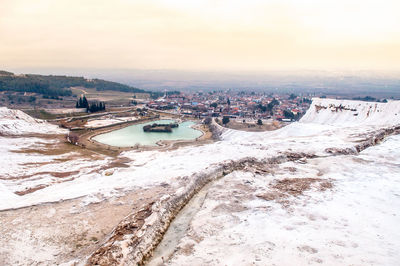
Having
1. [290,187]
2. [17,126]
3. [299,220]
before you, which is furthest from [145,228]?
[17,126]

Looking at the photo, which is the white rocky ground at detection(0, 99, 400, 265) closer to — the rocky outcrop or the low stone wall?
the rocky outcrop

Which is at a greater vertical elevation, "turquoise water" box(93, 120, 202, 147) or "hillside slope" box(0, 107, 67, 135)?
"hillside slope" box(0, 107, 67, 135)

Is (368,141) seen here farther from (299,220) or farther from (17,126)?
(17,126)

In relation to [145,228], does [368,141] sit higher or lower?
higher

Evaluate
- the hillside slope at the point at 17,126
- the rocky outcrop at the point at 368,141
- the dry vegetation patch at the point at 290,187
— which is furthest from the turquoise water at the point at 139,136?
the dry vegetation patch at the point at 290,187

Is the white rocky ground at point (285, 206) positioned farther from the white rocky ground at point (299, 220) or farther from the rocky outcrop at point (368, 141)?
the rocky outcrop at point (368, 141)

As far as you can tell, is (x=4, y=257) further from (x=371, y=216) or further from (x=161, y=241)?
(x=371, y=216)

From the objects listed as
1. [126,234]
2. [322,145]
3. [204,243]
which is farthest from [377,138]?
[126,234]

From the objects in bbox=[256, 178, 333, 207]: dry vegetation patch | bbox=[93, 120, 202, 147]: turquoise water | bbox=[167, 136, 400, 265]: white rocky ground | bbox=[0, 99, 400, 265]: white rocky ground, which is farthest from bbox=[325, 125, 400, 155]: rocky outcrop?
bbox=[93, 120, 202, 147]: turquoise water

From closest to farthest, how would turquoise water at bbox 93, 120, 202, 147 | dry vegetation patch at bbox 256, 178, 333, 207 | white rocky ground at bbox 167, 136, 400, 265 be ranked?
1. white rocky ground at bbox 167, 136, 400, 265
2. dry vegetation patch at bbox 256, 178, 333, 207
3. turquoise water at bbox 93, 120, 202, 147
